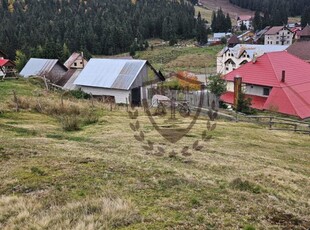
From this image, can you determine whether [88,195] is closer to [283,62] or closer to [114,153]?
[114,153]

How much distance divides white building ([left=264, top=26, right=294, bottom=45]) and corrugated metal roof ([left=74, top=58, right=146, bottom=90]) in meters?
81.1

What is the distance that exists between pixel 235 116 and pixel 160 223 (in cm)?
2236

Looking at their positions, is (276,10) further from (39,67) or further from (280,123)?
(280,123)

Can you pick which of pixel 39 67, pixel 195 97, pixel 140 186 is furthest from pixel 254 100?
pixel 39 67

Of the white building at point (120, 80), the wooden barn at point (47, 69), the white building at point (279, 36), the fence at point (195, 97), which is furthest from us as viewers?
the white building at point (279, 36)

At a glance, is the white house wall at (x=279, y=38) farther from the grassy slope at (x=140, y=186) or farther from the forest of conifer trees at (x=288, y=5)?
the grassy slope at (x=140, y=186)

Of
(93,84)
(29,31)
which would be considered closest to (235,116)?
(93,84)

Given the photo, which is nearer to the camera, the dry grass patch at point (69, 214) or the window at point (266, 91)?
the dry grass patch at point (69, 214)

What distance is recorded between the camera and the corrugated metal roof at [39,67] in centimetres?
4709

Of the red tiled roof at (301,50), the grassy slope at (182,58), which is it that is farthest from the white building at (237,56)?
the grassy slope at (182,58)

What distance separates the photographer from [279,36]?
10662 centimetres

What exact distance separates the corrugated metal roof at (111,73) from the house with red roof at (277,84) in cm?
993

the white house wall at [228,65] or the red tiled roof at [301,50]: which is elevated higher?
the red tiled roof at [301,50]

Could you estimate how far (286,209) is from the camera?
7.43 meters
